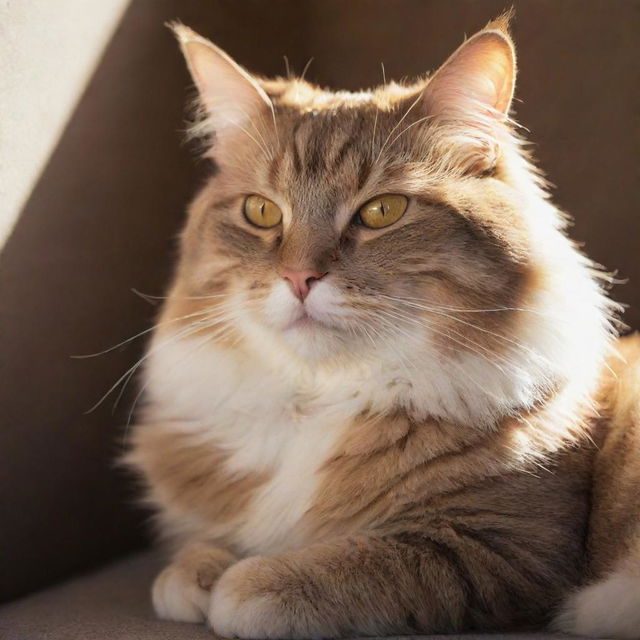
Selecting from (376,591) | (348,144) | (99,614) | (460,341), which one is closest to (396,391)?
(460,341)

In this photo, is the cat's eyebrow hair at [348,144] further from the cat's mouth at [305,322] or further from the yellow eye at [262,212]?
the cat's mouth at [305,322]

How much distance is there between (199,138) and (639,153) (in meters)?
1.19

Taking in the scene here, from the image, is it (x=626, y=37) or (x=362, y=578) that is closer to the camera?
(x=362, y=578)

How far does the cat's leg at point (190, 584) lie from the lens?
172 cm

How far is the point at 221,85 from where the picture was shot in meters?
2.05

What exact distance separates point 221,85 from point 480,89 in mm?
591

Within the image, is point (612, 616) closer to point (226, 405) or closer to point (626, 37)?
point (226, 405)

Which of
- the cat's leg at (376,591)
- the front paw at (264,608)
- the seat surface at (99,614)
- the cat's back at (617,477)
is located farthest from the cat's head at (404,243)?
the seat surface at (99,614)

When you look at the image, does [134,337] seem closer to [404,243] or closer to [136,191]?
[136,191]

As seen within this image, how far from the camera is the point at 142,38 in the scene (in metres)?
2.33

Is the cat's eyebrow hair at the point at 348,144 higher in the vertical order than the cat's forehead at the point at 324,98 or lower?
lower

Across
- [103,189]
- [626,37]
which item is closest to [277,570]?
[103,189]

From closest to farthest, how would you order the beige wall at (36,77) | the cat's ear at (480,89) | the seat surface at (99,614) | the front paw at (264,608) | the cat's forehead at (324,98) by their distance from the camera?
the front paw at (264,608) < the seat surface at (99,614) < the cat's ear at (480,89) < the beige wall at (36,77) < the cat's forehead at (324,98)

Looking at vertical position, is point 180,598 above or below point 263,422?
below
